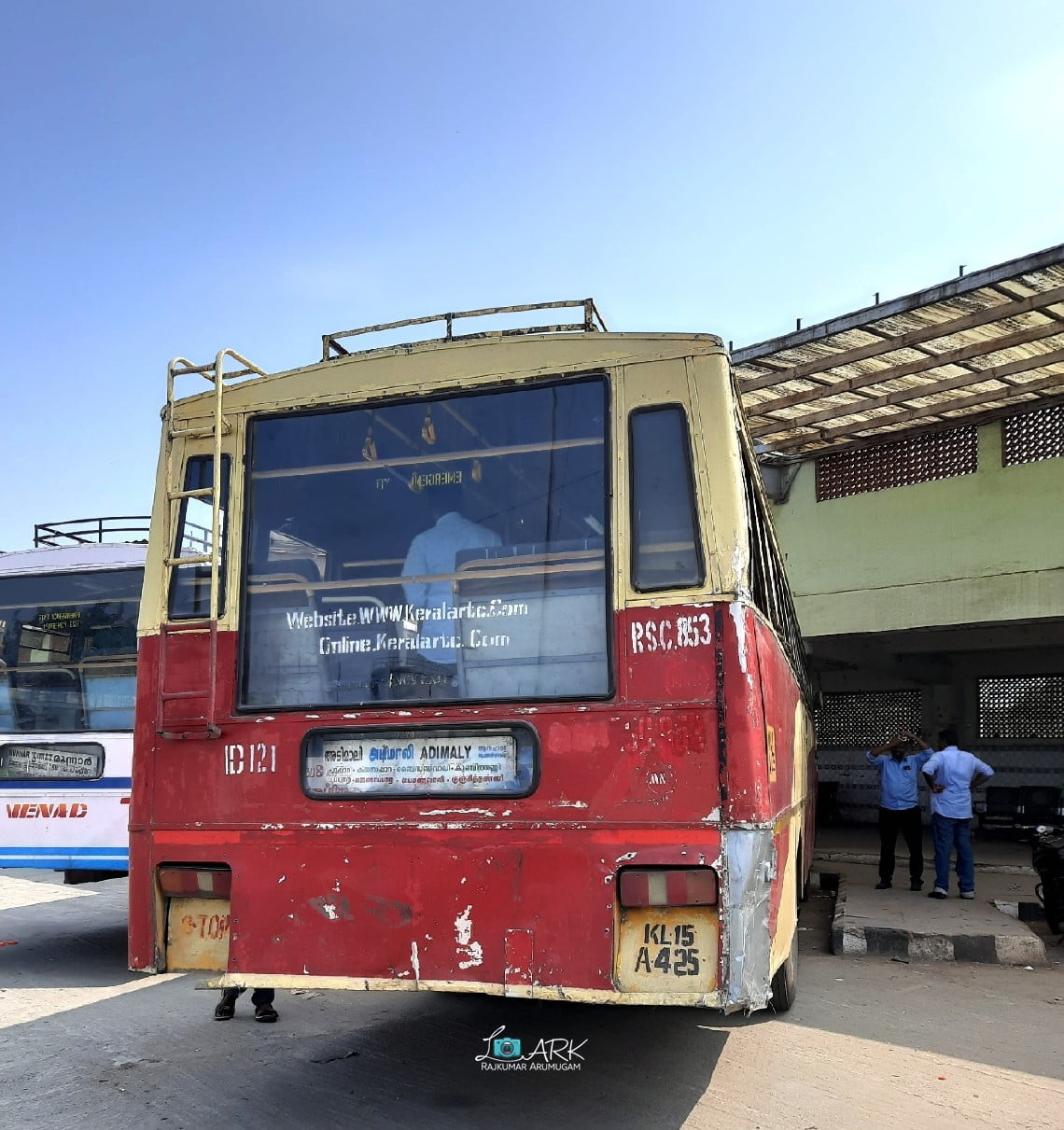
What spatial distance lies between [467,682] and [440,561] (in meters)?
0.51

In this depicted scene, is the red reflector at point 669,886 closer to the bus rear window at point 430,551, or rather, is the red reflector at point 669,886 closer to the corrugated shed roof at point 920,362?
the bus rear window at point 430,551

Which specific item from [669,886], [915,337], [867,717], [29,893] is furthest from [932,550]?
[29,893]

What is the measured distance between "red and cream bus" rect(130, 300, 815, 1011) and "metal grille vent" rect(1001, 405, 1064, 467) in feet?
30.2

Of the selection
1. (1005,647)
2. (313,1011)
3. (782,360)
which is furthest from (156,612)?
(1005,647)

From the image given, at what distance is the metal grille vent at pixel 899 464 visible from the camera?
43.4 feet

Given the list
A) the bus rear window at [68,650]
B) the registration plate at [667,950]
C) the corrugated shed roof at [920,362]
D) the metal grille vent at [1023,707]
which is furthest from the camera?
the metal grille vent at [1023,707]

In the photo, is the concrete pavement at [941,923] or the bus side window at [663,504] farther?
the concrete pavement at [941,923]

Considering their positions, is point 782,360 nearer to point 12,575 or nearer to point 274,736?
point 12,575

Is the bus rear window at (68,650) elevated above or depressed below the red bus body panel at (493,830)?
above

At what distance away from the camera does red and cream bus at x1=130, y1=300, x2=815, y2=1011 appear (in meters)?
3.87

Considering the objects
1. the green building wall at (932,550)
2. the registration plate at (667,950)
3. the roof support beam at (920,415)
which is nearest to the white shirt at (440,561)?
the registration plate at (667,950)

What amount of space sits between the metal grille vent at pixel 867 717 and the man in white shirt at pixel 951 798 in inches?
448

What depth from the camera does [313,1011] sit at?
249 inches

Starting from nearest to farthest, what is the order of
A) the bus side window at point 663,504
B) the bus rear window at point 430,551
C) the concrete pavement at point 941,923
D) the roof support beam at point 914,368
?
the bus side window at point 663,504 < the bus rear window at point 430,551 < the concrete pavement at point 941,923 < the roof support beam at point 914,368
